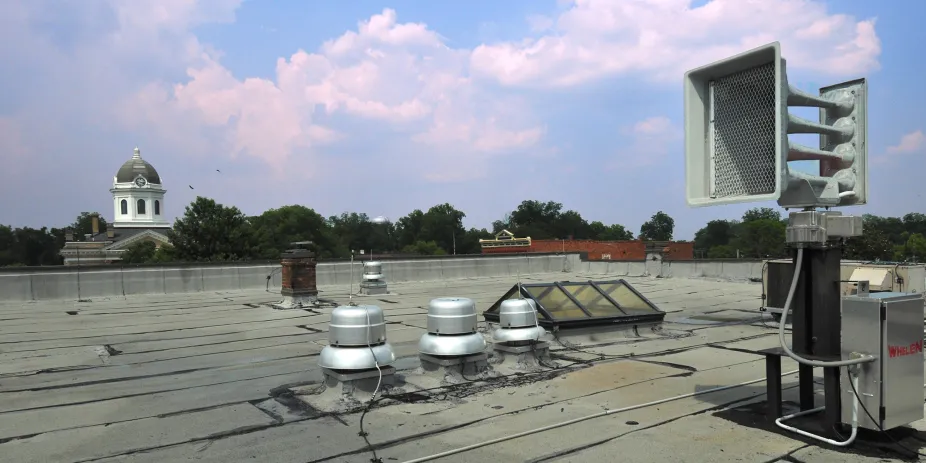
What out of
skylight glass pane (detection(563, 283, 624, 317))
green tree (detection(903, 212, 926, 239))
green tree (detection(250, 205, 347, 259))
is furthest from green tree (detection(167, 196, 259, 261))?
green tree (detection(903, 212, 926, 239))

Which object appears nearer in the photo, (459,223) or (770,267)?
(770,267)

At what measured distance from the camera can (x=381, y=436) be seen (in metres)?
5.97

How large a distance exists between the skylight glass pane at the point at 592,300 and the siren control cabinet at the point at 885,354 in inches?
246

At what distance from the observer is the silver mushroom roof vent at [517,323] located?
897 cm

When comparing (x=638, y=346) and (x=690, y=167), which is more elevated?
(x=690, y=167)

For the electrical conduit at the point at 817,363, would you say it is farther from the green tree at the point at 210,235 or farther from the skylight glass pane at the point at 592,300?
the green tree at the point at 210,235

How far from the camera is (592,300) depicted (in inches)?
481

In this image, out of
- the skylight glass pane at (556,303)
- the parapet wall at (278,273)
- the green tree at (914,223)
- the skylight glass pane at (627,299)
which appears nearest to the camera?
the skylight glass pane at (556,303)

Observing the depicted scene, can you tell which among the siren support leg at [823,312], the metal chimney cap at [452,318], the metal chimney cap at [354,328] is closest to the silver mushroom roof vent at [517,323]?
the metal chimney cap at [452,318]

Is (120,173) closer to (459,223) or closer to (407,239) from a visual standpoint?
(407,239)

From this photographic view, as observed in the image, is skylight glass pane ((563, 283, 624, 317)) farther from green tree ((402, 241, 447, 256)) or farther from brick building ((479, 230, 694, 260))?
green tree ((402, 241, 447, 256))

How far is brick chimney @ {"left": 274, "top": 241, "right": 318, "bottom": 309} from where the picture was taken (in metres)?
17.0

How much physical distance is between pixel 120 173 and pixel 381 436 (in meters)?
119

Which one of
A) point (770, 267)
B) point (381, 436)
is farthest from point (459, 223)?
point (381, 436)
